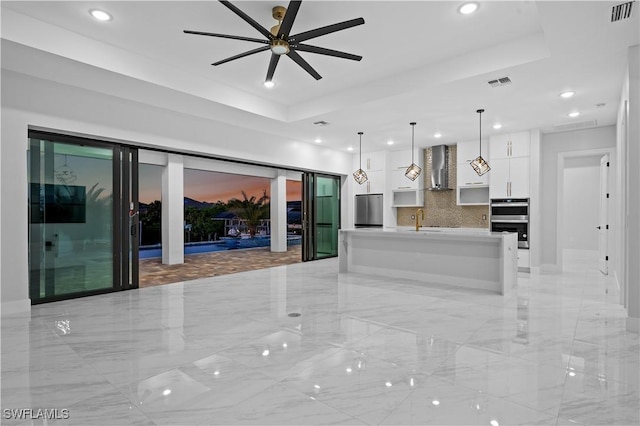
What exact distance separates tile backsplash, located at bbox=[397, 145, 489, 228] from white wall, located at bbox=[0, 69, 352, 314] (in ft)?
15.9

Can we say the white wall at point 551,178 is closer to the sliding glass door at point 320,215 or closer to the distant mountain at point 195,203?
the sliding glass door at point 320,215

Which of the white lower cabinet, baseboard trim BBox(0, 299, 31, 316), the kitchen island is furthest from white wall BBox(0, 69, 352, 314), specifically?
the white lower cabinet

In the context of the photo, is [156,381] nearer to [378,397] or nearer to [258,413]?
[258,413]

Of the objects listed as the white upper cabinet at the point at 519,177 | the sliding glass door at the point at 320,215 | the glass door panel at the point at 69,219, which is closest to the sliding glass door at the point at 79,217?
the glass door panel at the point at 69,219

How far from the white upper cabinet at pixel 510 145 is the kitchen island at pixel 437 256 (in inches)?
95.3

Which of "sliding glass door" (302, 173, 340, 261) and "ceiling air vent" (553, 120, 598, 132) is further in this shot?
"sliding glass door" (302, 173, 340, 261)

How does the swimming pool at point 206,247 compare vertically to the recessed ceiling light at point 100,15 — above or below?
below

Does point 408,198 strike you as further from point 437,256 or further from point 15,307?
point 15,307

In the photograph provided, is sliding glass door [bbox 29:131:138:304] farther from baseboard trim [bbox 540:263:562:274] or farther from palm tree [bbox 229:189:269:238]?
palm tree [bbox 229:189:269:238]

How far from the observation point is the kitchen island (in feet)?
16.1

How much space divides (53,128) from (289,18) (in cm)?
338

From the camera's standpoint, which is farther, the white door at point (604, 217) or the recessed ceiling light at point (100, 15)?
the white door at point (604, 217)

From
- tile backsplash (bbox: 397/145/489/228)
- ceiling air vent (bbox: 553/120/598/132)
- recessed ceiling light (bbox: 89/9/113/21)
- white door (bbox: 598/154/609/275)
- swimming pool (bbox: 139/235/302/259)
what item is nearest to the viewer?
recessed ceiling light (bbox: 89/9/113/21)

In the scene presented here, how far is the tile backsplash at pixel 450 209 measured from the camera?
25.7 feet
